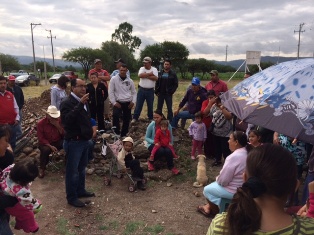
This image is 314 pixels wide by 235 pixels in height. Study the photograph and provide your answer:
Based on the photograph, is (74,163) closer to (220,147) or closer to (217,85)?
(220,147)

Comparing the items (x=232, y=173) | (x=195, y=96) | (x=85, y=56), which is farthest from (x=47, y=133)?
(x=85, y=56)

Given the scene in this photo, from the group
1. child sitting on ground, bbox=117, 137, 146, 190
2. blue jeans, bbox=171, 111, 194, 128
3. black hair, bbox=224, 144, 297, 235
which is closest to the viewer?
black hair, bbox=224, 144, 297, 235

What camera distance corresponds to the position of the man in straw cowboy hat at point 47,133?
A: 6.17 metres

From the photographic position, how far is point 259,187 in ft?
4.71

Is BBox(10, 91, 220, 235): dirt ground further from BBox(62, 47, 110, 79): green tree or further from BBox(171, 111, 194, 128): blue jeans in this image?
BBox(62, 47, 110, 79): green tree

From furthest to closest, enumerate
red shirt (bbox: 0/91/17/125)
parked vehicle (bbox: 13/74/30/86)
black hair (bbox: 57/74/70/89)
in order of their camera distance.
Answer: parked vehicle (bbox: 13/74/30/86) → black hair (bbox: 57/74/70/89) → red shirt (bbox: 0/91/17/125)

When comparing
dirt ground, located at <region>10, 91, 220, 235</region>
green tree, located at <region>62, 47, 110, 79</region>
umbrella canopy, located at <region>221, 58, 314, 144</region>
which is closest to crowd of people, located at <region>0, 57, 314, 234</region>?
dirt ground, located at <region>10, 91, 220, 235</region>

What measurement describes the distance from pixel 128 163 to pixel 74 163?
142cm

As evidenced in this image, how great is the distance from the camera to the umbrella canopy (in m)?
3.34

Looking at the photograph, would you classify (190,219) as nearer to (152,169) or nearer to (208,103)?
(152,169)

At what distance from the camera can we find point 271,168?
4.78 ft

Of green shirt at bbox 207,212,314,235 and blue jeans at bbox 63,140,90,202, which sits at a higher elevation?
green shirt at bbox 207,212,314,235

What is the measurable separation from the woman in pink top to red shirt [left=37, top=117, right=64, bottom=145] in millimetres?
3632

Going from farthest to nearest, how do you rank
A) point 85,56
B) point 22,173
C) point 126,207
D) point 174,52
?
point 174,52 < point 85,56 < point 126,207 < point 22,173
